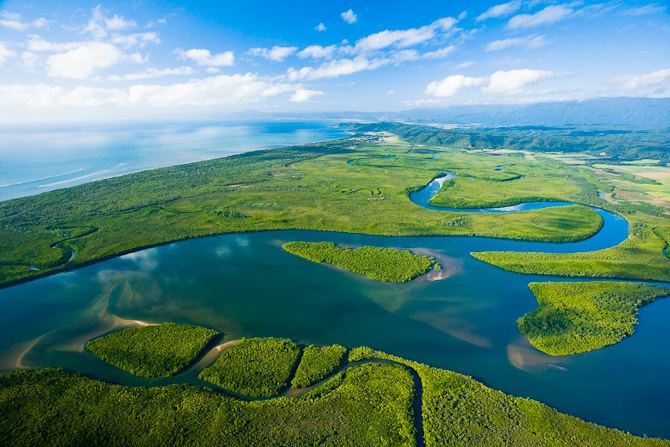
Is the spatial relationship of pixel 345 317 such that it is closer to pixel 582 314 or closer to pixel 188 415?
pixel 188 415

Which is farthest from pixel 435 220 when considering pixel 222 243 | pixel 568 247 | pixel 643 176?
pixel 643 176

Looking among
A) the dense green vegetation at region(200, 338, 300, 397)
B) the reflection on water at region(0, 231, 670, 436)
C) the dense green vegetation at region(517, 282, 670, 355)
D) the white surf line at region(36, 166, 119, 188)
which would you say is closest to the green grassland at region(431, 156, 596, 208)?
the reflection on water at region(0, 231, 670, 436)

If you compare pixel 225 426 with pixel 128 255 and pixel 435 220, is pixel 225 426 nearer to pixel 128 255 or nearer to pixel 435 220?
pixel 128 255

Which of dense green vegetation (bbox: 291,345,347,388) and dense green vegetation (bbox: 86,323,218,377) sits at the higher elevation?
dense green vegetation (bbox: 86,323,218,377)

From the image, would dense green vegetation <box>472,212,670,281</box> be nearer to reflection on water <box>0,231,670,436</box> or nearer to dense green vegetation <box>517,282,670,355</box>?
reflection on water <box>0,231,670,436</box>

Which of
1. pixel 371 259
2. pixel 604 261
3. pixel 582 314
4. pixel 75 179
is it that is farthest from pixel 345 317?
pixel 75 179

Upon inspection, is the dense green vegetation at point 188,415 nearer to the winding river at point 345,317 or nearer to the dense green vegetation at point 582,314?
the winding river at point 345,317
